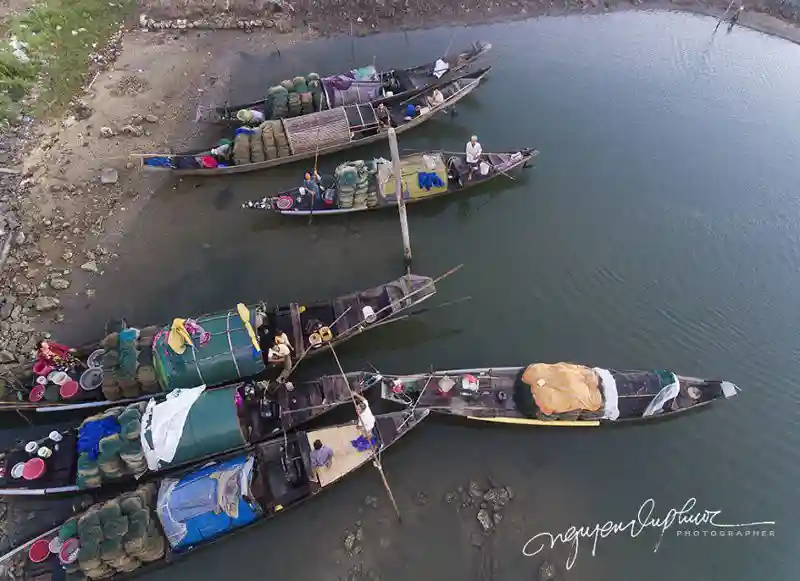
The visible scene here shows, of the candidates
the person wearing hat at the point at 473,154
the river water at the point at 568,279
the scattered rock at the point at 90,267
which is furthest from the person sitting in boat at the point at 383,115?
the scattered rock at the point at 90,267

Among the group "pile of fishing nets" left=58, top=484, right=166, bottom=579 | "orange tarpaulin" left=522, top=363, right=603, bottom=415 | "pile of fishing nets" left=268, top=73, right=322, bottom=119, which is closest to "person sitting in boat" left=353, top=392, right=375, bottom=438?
"orange tarpaulin" left=522, top=363, right=603, bottom=415

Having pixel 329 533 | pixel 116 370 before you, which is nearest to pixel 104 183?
pixel 116 370

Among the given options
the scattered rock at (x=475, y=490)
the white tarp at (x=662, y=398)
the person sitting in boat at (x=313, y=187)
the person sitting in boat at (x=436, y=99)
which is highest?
the person sitting in boat at (x=436, y=99)

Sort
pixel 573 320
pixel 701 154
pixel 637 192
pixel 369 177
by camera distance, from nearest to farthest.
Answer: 1. pixel 573 320
2. pixel 369 177
3. pixel 637 192
4. pixel 701 154

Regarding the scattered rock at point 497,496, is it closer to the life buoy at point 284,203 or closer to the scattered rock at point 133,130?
the life buoy at point 284,203

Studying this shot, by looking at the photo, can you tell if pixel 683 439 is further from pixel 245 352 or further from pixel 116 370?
pixel 116 370

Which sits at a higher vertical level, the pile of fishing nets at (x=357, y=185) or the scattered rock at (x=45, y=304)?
the pile of fishing nets at (x=357, y=185)
